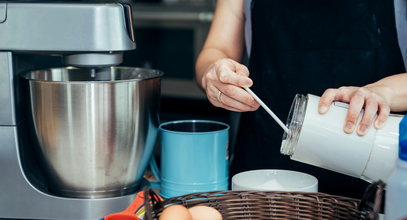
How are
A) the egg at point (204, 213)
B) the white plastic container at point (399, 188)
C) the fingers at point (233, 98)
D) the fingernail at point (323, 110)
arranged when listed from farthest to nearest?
the fingers at point (233, 98) → the fingernail at point (323, 110) → the egg at point (204, 213) → the white plastic container at point (399, 188)

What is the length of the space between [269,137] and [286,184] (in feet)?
1.37

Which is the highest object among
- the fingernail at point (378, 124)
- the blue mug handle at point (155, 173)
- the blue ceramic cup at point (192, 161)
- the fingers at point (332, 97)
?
the fingers at point (332, 97)

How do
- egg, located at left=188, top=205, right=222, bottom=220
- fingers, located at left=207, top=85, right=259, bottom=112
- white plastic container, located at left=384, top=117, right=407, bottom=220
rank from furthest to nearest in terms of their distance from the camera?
1. fingers, located at left=207, top=85, right=259, bottom=112
2. egg, located at left=188, top=205, right=222, bottom=220
3. white plastic container, located at left=384, top=117, right=407, bottom=220

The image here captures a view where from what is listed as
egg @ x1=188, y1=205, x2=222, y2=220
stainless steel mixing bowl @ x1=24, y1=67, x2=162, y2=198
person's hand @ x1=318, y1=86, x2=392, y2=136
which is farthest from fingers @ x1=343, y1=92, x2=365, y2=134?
stainless steel mixing bowl @ x1=24, y1=67, x2=162, y2=198

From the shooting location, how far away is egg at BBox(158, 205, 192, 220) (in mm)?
729

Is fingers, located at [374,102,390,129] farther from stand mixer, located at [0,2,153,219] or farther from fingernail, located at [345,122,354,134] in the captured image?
stand mixer, located at [0,2,153,219]

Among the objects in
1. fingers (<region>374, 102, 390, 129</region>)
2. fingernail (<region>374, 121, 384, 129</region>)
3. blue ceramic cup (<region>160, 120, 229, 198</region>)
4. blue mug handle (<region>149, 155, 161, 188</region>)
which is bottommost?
blue mug handle (<region>149, 155, 161, 188</region>)

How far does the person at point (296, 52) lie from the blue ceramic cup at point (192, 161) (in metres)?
0.17

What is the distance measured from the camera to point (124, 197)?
1.09 m

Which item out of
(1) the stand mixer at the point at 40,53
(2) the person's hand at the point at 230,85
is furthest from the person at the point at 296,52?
(1) the stand mixer at the point at 40,53

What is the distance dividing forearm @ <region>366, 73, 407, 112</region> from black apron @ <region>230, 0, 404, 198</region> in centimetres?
21

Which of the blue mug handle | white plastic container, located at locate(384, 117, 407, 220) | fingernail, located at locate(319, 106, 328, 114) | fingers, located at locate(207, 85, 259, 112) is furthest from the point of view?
the blue mug handle

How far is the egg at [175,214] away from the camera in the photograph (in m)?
0.73

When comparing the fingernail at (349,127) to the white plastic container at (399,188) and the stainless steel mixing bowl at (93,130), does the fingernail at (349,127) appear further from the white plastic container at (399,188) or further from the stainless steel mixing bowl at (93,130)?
the stainless steel mixing bowl at (93,130)
